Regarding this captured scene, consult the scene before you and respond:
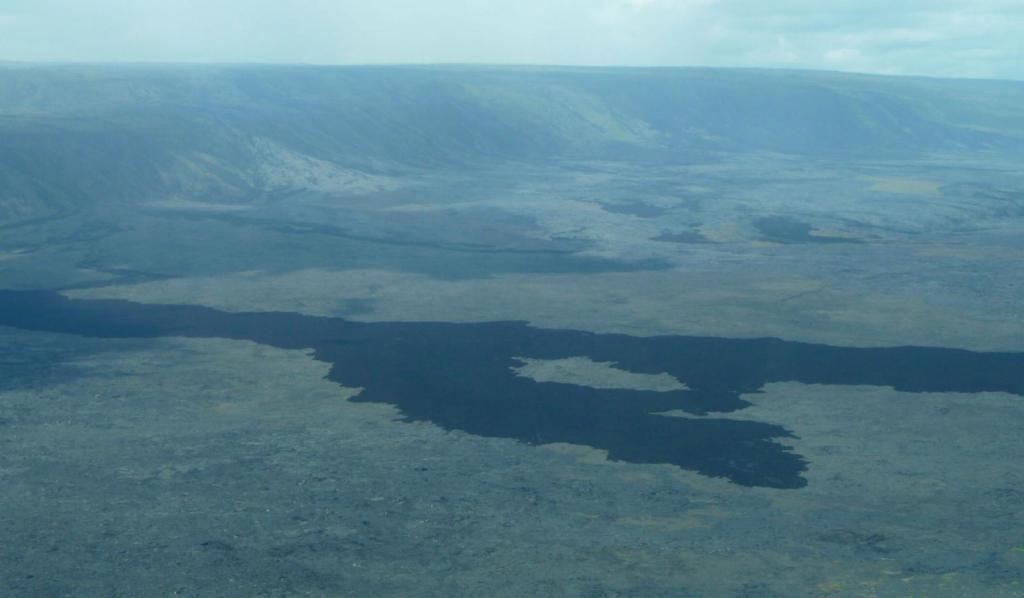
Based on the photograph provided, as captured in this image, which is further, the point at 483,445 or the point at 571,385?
the point at 571,385

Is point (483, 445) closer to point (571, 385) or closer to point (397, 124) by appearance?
point (571, 385)

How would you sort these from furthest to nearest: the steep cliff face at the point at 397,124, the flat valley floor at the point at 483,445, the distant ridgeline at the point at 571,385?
1. the steep cliff face at the point at 397,124
2. the distant ridgeline at the point at 571,385
3. the flat valley floor at the point at 483,445

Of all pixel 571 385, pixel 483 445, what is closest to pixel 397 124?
pixel 571 385

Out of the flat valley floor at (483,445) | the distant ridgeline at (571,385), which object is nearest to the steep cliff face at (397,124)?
the flat valley floor at (483,445)

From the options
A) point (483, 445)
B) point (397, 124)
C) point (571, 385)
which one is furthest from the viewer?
point (397, 124)

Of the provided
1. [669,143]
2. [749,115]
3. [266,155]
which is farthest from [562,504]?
[749,115]

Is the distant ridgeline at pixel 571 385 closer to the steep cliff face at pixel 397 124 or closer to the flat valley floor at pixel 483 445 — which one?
the flat valley floor at pixel 483 445

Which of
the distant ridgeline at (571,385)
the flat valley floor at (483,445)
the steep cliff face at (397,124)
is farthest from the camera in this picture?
the steep cliff face at (397,124)
